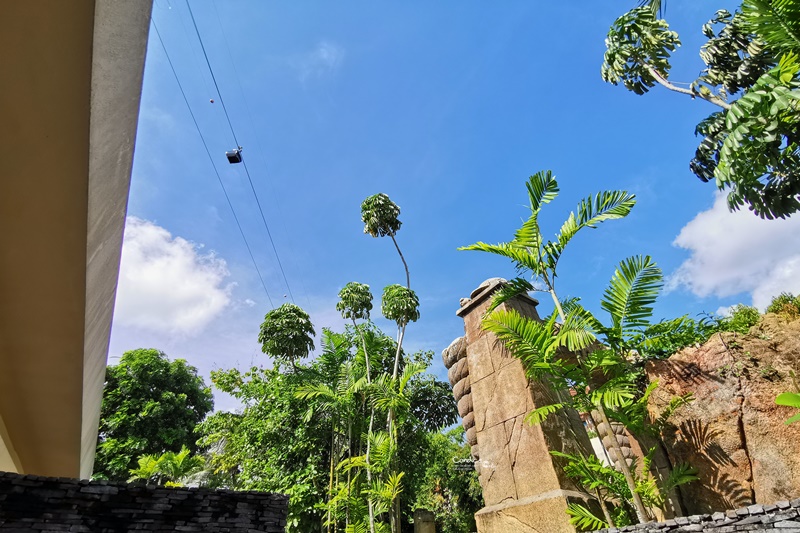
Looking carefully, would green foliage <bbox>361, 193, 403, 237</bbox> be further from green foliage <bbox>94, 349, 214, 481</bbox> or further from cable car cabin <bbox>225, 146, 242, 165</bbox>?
green foliage <bbox>94, 349, 214, 481</bbox>

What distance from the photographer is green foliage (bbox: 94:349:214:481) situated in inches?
558

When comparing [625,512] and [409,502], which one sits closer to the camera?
[625,512]

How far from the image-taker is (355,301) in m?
10.2

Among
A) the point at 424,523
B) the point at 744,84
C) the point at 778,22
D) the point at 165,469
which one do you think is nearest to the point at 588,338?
the point at 778,22

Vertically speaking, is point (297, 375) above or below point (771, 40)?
below

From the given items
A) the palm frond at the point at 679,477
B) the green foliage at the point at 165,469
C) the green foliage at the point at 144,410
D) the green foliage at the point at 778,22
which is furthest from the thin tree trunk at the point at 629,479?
the green foliage at the point at 144,410

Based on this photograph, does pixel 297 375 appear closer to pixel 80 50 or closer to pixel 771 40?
pixel 80 50

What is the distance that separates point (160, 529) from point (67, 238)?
1606mm

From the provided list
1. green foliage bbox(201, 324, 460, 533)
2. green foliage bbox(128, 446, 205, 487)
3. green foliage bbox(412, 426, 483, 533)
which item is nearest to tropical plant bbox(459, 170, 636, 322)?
green foliage bbox(201, 324, 460, 533)

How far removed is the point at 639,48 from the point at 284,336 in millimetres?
10610

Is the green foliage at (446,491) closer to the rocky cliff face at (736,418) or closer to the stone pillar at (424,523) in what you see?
the stone pillar at (424,523)

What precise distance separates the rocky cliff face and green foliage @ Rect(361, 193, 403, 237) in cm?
1000

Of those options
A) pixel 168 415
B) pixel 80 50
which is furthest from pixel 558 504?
pixel 168 415

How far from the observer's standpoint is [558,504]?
255 centimetres
